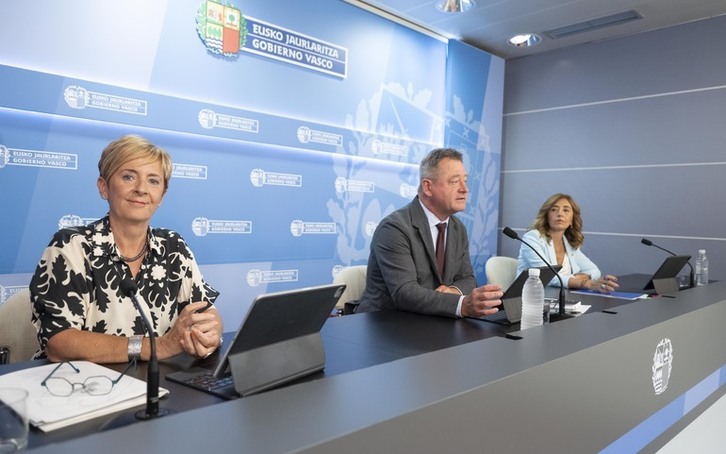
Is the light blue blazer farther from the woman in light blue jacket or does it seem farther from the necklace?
the necklace

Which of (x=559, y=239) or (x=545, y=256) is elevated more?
(x=559, y=239)

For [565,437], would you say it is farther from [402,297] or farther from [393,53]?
[393,53]

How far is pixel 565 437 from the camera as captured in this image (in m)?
1.21

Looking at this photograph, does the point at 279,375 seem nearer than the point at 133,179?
Yes

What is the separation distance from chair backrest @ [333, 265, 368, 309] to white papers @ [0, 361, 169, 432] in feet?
5.18

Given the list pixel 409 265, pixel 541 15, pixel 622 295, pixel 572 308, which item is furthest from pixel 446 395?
pixel 541 15

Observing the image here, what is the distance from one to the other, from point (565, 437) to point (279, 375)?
0.67 metres

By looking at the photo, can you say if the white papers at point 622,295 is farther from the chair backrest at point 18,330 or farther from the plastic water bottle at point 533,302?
the chair backrest at point 18,330

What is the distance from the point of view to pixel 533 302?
6.06ft

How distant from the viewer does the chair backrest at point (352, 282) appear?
267cm

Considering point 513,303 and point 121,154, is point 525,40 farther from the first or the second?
point 121,154

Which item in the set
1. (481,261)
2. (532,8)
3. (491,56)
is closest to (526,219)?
(481,261)

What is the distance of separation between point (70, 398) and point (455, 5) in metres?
4.32

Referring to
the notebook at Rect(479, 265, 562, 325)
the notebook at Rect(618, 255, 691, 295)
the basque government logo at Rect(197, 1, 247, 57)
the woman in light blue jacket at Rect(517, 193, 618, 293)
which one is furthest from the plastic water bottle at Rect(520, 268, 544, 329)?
the basque government logo at Rect(197, 1, 247, 57)
